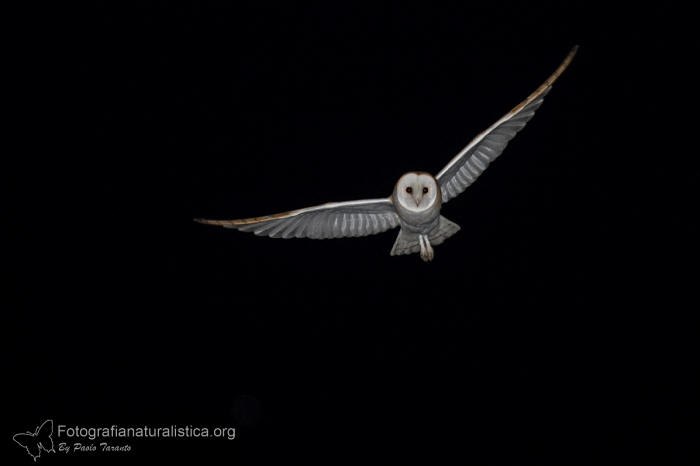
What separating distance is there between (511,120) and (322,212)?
131 centimetres

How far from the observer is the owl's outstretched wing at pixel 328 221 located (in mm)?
4789

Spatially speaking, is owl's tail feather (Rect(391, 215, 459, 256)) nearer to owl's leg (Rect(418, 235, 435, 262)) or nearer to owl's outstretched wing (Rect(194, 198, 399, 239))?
owl's leg (Rect(418, 235, 435, 262))

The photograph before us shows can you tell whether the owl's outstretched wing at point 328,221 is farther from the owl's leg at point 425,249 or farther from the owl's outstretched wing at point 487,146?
the owl's outstretched wing at point 487,146

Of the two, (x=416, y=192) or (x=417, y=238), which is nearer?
(x=416, y=192)

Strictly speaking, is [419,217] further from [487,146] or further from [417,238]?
[487,146]

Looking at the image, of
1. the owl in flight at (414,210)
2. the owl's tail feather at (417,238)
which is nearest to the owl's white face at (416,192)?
the owl in flight at (414,210)

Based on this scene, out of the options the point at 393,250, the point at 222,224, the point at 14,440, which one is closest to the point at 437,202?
the point at 393,250

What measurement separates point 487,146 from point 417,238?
0.74 metres

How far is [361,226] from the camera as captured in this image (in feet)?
16.9

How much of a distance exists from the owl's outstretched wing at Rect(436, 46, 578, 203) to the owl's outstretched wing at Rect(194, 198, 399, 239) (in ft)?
1.36

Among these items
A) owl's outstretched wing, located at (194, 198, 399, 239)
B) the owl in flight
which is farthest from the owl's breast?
owl's outstretched wing, located at (194, 198, 399, 239)

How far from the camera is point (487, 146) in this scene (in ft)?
16.6

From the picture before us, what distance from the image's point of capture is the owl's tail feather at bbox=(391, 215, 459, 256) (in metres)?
5.05

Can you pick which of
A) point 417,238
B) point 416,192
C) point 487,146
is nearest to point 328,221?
point 417,238
